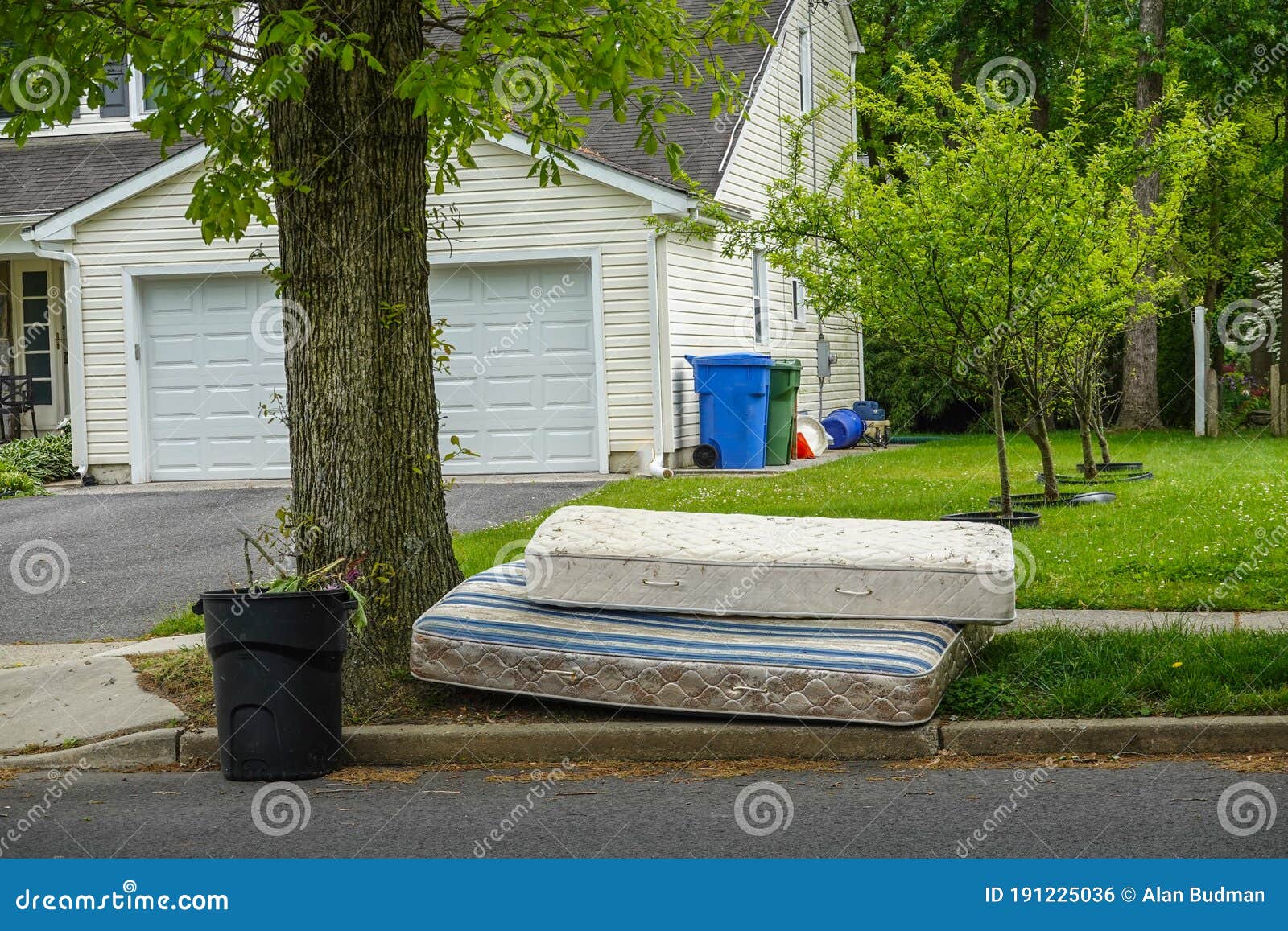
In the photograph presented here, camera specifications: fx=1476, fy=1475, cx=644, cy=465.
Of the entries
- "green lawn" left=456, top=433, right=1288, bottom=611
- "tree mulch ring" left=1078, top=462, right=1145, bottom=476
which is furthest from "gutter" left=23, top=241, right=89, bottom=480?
"tree mulch ring" left=1078, top=462, right=1145, bottom=476

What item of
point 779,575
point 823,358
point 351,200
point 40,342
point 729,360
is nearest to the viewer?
point 779,575

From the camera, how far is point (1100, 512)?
12.2 m

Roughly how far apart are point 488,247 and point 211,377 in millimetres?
3911

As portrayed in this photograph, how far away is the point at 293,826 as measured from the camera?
564 cm

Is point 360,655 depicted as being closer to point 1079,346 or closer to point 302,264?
point 302,264

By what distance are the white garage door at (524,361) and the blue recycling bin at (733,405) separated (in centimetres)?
146

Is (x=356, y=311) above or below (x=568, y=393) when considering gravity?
above

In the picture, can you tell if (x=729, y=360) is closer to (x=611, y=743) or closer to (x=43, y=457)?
(x=43, y=457)

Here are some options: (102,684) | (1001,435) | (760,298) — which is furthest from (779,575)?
(760,298)

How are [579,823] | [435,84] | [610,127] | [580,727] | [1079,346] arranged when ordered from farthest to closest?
1. [610,127]
2. [1079,346]
3. [580,727]
4. [435,84]
5. [579,823]

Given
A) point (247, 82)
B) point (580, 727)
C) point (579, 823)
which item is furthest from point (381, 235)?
point (579, 823)

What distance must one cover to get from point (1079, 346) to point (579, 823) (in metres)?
8.59

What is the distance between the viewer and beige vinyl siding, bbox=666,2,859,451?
18.0 m

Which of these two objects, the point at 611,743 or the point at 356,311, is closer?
the point at 611,743
